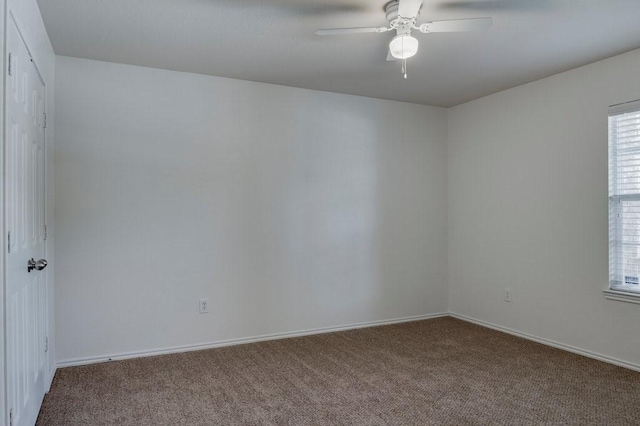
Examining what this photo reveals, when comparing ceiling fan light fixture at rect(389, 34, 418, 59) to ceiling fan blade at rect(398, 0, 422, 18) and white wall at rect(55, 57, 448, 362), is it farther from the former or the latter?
white wall at rect(55, 57, 448, 362)

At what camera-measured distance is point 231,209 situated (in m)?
3.95

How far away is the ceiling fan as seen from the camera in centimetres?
234

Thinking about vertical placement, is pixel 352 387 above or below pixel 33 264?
below

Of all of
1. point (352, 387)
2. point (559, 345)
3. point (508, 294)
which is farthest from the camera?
point (508, 294)

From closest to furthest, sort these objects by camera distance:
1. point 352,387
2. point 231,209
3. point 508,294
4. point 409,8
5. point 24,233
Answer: point 24,233 < point 409,8 < point 352,387 < point 231,209 < point 508,294

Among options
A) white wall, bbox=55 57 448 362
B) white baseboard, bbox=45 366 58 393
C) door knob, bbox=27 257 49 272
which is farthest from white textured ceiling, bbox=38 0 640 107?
white baseboard, bbox=45 366 58 393

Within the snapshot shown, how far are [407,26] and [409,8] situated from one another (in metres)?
0.20

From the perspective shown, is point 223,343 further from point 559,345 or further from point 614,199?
point 614,199

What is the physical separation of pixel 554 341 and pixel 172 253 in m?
3.43

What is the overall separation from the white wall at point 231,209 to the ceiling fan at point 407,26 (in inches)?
68.4

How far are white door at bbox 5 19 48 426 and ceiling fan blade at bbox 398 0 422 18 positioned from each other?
1.84 metres

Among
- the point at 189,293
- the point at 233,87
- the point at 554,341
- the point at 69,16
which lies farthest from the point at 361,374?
the point at 69,16

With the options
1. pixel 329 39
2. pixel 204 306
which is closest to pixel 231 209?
pixel 204 306

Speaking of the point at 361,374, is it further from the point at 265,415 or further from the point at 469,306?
the point at 469,306
